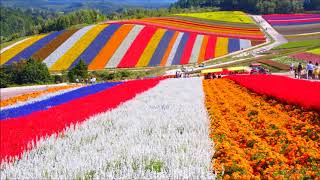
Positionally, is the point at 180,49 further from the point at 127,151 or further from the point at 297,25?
the point at 127,151

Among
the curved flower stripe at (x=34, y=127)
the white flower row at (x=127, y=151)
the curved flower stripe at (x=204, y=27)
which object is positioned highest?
the white flower row at (x=127, y=151)

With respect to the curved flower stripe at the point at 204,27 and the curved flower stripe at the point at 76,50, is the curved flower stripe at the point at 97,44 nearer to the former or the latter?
the curved flower stripe at the point at 76,50

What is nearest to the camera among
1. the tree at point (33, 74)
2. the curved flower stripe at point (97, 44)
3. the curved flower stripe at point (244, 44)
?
the tree at point (33, 74)

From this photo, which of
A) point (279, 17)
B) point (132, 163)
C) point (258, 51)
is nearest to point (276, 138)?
point (132, 163)

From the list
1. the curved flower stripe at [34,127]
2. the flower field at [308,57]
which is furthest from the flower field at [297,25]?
the curved flower stripe at [34,127]

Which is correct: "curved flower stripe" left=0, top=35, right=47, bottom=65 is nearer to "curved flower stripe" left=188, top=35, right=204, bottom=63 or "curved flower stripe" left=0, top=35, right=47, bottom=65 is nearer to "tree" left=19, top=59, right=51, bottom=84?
"tree" left=19, top=59, right=51, bottom=84
